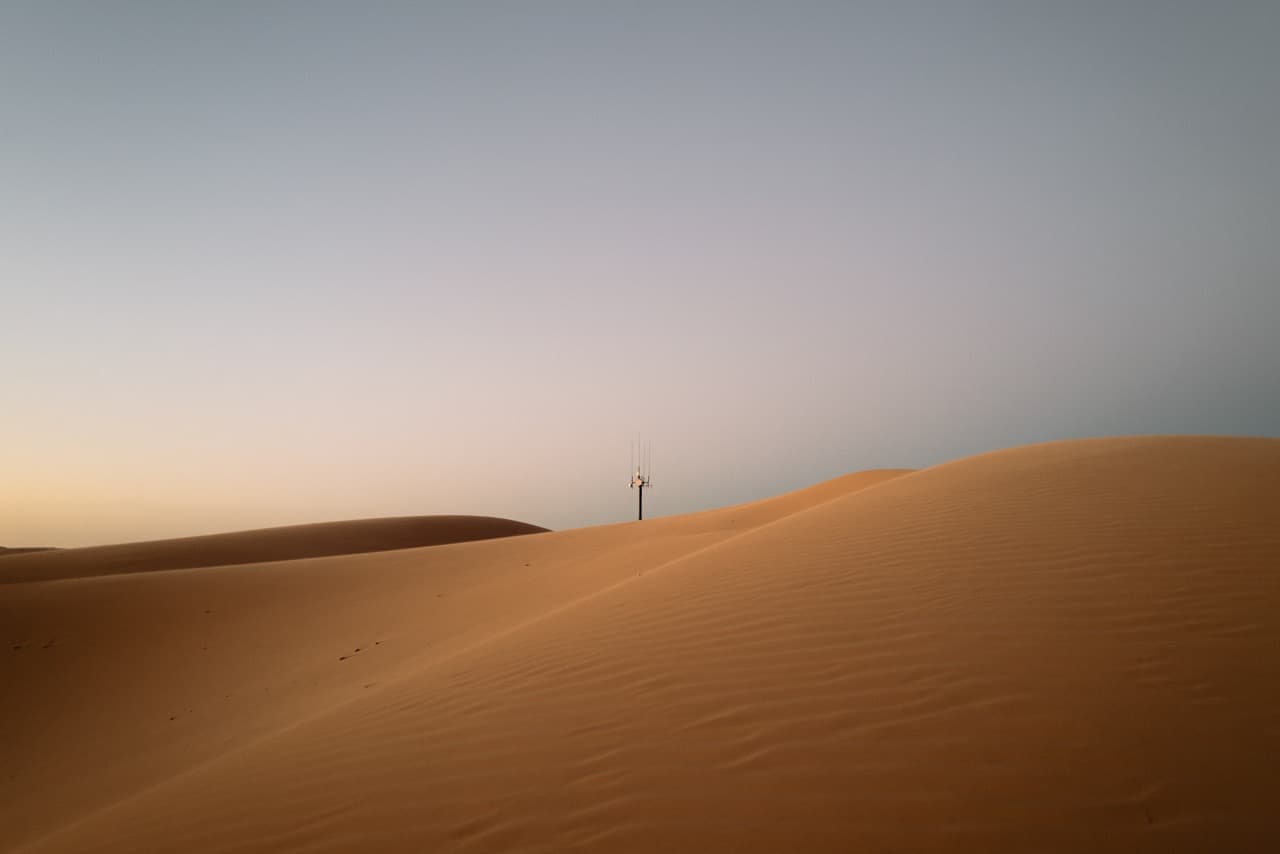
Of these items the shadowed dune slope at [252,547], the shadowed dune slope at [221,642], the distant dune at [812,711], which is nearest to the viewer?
the distant dune at [812,711]

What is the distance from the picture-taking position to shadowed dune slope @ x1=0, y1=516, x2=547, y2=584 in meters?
24.0

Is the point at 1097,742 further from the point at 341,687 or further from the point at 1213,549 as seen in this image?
the point at 341,687


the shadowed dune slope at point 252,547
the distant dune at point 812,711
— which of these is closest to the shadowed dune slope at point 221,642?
the distant dune at point 812,711

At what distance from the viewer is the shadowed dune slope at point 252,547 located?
2397 cm

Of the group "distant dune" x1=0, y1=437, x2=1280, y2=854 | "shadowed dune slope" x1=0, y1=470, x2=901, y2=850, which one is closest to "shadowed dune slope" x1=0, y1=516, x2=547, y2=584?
"shadowed dune slope" x1=0, y1=470, x2=901, y2=850

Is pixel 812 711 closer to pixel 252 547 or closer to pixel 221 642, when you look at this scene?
pixel 221 642

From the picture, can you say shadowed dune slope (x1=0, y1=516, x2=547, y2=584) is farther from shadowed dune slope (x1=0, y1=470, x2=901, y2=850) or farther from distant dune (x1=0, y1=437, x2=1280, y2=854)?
distant dune (x1=0, y1=437, x2=1280, y2=854)

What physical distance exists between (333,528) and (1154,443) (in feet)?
116

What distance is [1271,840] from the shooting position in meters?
2.45

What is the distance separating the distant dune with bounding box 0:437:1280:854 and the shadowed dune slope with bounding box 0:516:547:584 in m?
16.5

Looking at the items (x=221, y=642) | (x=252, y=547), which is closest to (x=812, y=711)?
(x=221, y=642)

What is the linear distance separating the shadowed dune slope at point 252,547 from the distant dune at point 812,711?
1652cm

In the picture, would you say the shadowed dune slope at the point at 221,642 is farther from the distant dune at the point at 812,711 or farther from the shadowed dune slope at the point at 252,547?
the shadowed dune slope at the point at 252,547

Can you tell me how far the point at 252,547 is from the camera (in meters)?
30.2
